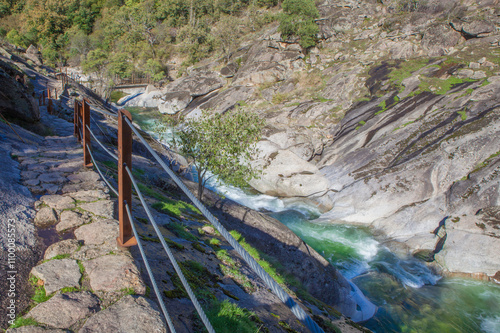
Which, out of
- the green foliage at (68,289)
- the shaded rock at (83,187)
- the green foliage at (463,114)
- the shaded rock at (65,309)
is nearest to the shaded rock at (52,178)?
the shaded rock at (83,187)

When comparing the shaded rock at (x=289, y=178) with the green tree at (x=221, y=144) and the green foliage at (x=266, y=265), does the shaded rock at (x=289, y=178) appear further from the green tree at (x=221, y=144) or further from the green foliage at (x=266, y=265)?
the green foliage at (x=266, y=265)

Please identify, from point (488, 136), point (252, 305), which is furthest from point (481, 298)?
point (252, 305)

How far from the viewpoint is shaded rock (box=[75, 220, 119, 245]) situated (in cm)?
415

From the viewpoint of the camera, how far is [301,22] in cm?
4088

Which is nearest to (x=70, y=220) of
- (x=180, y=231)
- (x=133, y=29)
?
(x=180, y=231)

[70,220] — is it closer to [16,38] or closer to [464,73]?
[464,73]

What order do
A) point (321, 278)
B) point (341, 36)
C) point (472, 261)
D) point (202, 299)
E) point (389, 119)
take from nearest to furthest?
point (202, 299)
point (321, 278)
point (472, 261)
point (389, 119)
point (341, 36)

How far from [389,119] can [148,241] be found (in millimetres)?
→ 22668

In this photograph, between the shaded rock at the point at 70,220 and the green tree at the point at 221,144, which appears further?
the green tree at the point at 221,144

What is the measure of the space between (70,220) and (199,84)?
40.0m

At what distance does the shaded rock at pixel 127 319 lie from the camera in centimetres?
286

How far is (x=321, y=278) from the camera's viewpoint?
10922 mm

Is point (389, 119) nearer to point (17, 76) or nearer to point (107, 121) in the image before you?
point (107, 121)

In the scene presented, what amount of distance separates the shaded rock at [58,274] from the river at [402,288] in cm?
1035
